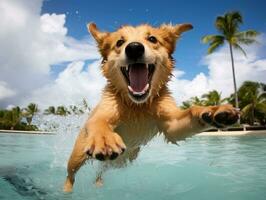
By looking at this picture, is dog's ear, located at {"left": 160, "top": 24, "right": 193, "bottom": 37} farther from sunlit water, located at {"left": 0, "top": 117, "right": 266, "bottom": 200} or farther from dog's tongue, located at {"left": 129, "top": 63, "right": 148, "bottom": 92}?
sunlit water, located at {"left": 0, "top": 117, "right": 266, "bottom": 200}

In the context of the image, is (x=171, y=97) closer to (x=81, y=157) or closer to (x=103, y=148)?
(x=81, y=157)

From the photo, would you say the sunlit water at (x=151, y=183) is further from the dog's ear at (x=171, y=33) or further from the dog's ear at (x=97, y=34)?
the dog's ear at (x=97, y=34)

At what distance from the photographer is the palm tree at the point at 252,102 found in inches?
1587

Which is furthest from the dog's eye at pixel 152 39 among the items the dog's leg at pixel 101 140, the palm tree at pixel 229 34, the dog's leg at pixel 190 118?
the palm tree at pixel 229 34

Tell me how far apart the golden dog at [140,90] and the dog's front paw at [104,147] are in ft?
2.33

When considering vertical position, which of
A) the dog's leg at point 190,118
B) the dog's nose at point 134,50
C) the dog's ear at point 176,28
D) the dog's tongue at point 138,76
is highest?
the dog's ear at point 176,28

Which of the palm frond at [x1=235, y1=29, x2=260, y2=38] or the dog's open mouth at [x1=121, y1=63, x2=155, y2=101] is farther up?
the palm frond at [x1=235, y1=29, x2=260, y2=38]

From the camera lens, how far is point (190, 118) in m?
4.38

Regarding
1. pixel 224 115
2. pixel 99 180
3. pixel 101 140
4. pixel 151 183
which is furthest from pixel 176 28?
pixel 99 180

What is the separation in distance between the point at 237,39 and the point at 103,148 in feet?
126

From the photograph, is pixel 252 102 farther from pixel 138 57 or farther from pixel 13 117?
pixel 13 117

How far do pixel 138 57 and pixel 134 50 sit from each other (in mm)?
117

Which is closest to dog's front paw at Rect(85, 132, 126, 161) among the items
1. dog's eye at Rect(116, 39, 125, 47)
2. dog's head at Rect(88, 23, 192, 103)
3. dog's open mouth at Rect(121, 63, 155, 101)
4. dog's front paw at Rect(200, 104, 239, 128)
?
dog's front paw at Rect(200, 104, 239, 128)

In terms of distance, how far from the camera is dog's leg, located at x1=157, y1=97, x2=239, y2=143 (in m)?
3.61
